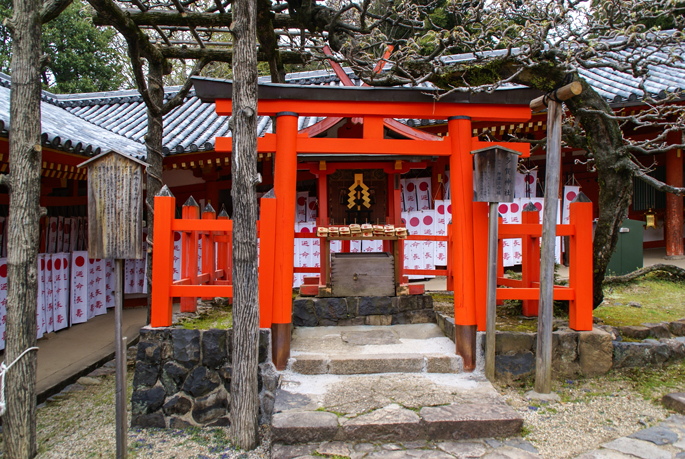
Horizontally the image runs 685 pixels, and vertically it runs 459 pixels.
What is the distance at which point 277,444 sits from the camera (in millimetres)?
3193

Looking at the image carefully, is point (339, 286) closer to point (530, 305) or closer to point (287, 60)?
point (530, 305)

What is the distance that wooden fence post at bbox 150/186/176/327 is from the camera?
405 cm

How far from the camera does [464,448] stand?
3156 millimetres

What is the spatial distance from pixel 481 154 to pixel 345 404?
262cm

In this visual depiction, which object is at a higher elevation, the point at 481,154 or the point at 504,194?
the point at 481,154

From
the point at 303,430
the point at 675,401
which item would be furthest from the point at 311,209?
the point at 675,401

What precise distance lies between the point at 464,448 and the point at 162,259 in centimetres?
309

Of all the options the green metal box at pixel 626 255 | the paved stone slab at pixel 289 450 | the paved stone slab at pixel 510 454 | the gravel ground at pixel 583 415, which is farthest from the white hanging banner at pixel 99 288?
the green metal box at pixel 626 255

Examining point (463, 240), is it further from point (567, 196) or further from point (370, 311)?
point (567, 196)

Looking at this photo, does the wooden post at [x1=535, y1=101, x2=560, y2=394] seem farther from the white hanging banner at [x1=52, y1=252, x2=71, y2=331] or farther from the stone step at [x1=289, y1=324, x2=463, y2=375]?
the white hanging banner at [x1=52, y1=252, x2=71, y2=331]

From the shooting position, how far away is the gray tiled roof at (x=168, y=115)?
299 inches

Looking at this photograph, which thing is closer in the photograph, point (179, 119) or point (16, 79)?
point (16, 79)

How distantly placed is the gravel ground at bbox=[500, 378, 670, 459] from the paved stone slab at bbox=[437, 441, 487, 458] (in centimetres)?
47

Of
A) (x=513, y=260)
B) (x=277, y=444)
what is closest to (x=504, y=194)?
(x=277, y=444)
